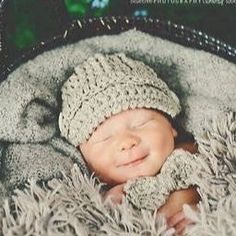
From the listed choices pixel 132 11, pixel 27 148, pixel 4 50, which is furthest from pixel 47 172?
pixel 132 11

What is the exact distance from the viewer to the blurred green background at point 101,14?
1164 mm

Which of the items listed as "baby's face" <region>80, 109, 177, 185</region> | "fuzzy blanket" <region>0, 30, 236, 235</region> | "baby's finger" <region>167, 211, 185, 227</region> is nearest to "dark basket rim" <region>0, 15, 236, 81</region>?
"fuzzy blanket" <region>0, 30, 236, 235</region>

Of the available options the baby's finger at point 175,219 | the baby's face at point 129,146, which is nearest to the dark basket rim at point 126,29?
the baby's face at point 129,146

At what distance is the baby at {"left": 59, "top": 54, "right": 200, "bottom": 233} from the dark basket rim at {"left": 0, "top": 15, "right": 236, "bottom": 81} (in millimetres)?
96

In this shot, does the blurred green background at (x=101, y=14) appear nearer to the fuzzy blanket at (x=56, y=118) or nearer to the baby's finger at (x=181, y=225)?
the fuzzy blanket at (x=56, y=118)

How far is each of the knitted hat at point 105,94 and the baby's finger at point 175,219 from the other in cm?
18

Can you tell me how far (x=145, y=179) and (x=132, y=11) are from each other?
40 cm

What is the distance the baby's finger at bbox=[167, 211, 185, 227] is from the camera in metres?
0.83

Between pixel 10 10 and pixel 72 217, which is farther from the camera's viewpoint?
pixel 10 10

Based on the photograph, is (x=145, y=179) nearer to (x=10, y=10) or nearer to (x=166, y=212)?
(x=166, y=212)

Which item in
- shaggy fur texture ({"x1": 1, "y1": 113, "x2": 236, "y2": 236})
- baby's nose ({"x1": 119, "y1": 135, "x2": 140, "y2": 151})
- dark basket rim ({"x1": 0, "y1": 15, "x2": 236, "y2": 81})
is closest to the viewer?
shaggy fur texture ({"x1": 1, "y1": 113, "x2": 236, "y2": 236})

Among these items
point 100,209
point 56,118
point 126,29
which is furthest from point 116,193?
point 126,29

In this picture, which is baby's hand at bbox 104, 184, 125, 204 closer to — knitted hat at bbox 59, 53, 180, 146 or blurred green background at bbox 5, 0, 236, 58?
knitted hat at bbox 59, 53, 180, 146

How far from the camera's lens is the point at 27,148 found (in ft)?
3.12
